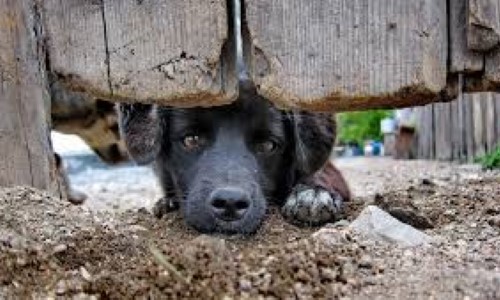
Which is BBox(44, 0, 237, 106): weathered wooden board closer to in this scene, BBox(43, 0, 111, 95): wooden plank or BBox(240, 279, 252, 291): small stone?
BBox(43, 0, 111, 95): wooden plank

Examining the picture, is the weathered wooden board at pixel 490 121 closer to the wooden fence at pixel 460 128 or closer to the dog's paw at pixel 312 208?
the wooden fence at pixel 460 128

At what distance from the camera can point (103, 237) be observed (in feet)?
8.86

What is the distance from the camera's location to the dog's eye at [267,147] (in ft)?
13.1

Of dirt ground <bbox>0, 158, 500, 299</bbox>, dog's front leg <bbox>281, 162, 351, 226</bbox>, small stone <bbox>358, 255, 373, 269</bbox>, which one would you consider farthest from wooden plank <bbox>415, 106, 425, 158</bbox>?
small stone <bbox>358, 255, 373, 269</bbox>

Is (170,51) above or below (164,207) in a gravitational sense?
above

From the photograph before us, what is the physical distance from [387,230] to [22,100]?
1.12m

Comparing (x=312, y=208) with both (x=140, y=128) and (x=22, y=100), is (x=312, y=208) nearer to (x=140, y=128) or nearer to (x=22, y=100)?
(x=140, y=128)

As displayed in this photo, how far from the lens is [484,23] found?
269 centimetres

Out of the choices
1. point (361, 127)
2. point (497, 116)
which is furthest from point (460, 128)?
point (361, 127)

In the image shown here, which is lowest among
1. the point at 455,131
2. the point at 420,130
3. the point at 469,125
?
the point at 420,130

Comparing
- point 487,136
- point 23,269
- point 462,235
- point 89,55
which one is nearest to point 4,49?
point 89,55

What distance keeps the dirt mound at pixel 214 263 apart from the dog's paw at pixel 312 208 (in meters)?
0.86

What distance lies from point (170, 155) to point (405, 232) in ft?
5.41

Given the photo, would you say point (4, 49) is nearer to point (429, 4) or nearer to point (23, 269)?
point (23, 269)
